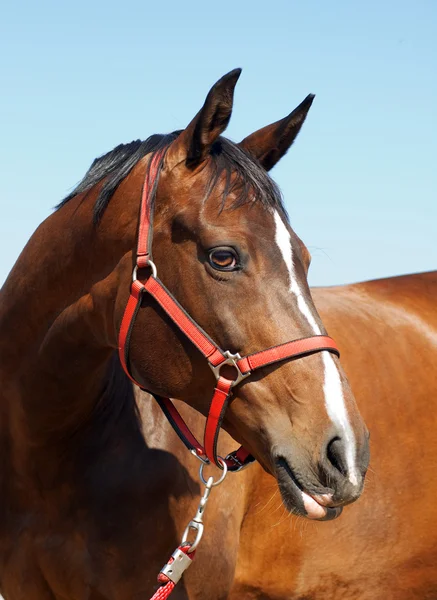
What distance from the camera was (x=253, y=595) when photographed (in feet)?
12.6

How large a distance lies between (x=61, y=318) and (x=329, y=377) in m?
1.25

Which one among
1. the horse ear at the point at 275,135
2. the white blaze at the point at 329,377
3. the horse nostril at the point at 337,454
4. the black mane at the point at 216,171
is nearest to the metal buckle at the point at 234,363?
the white blaze at the point at 329,377

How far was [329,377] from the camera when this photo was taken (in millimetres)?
2668

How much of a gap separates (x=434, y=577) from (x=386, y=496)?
0.60 m

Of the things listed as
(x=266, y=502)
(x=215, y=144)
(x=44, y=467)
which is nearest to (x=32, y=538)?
(x=44, y=467)

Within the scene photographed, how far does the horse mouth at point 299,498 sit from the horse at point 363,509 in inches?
38.8

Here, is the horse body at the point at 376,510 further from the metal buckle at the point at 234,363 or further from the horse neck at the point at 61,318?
the metal buckle at the point at 234,363

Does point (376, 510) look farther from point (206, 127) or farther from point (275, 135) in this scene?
point (206, 127)

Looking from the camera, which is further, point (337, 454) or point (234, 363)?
point (234, 363)

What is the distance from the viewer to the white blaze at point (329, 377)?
2.55m

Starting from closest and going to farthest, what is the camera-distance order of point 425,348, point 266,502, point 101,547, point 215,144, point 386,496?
1. point 215,144
2. point 101,547
3. point 266,502
4. point 386,496
5. point 425,348

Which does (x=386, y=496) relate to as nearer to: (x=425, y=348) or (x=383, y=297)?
(x=425, y=348)

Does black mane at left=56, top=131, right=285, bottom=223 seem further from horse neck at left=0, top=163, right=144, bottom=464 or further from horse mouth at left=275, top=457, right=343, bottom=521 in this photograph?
horse mouth at left=275, top=457, right=343, bottom=521

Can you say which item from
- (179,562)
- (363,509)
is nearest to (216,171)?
(179,562)
